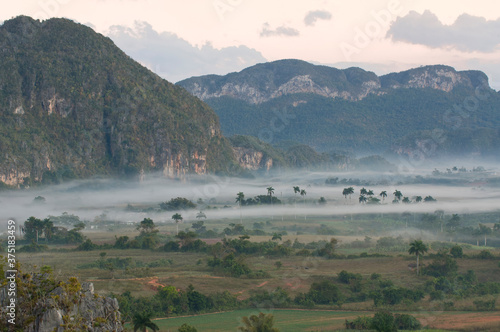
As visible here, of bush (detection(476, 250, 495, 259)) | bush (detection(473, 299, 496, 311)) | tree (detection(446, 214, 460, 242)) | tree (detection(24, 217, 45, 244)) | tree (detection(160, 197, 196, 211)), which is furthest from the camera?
tree (detection(160, 197, 196, 211))

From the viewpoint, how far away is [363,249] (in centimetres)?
9650

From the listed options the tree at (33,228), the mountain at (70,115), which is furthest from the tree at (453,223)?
the mountain at (70,115)

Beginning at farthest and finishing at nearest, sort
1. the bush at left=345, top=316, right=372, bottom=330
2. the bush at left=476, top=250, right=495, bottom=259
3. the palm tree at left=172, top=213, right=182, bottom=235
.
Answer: the palm tree at left=172, top=213, right=182, bottom=235 < the bush at left=476, top=250, right=495, bottom=259 < the bush at left=345, top=316, right=372, bottom=330

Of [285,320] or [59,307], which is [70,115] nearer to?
[285,320]

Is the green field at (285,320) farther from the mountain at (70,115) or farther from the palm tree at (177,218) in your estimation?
the mountain at (70,115)

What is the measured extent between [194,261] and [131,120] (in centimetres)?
11677

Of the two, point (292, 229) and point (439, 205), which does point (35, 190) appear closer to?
point (292, 229)

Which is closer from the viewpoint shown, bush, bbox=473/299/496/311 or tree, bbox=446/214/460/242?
bush, bbox=473/299/496/311

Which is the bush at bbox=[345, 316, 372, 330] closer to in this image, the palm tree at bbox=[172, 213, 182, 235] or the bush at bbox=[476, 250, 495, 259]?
the bush at bbox=[476, 250, 495, 259]

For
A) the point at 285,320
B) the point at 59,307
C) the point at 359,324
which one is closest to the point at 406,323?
the point at 359,324

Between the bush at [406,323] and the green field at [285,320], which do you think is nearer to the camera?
the bush at [406,323]

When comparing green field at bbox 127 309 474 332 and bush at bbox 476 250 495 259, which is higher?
bush at bbox 476 250 495 259

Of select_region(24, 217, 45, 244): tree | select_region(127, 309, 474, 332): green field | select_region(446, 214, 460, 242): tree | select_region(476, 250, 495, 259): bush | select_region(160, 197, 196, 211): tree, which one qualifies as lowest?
select_region(127, 309, 474, 332): green field

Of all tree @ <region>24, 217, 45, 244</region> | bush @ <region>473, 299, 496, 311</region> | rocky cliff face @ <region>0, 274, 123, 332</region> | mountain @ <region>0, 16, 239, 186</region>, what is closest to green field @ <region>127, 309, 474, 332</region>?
bush @ <region>473, 299, 496, 311</region>
